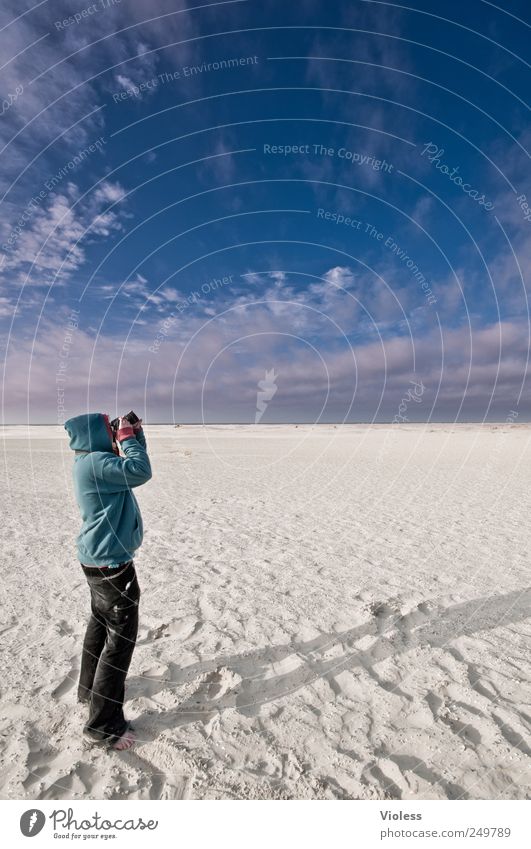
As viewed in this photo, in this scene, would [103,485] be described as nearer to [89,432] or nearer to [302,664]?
[89,432]

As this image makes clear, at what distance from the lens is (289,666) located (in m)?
4.93

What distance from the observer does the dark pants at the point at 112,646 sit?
3641 millimetres

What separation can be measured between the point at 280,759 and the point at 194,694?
4.06 ft

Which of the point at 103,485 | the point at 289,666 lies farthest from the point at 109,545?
the point at 289,666

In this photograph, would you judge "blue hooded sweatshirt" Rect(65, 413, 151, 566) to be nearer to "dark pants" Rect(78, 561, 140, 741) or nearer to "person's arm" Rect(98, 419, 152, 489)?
"person's arm" Rect(98, 419, 152, 489)

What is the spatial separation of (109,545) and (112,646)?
38.3 inches

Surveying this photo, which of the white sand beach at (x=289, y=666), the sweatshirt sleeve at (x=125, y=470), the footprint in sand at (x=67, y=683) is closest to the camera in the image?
the white sand beach at (x=289, y=666)

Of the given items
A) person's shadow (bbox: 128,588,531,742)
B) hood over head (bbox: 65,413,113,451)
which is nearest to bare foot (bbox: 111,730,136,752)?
person's shadow (bbox: 128,588,531,742)

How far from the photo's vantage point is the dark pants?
3.64 m
